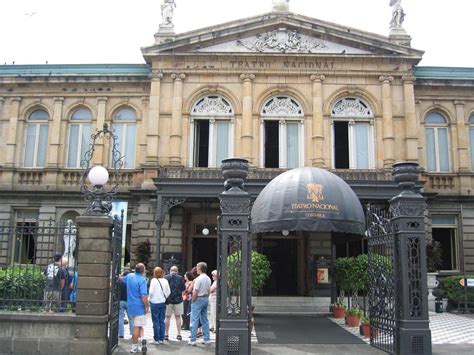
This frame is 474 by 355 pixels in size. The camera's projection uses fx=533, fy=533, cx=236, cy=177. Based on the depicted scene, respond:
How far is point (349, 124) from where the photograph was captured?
82.9ft

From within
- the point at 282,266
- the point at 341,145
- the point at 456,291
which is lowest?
the point at 456,291

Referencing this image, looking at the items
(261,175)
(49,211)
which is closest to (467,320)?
(261,175)

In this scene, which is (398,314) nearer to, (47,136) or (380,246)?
(380,246)

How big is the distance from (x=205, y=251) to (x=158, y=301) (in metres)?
11.8

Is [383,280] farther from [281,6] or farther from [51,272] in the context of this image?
[281,6]

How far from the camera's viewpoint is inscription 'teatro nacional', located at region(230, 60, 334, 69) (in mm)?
25016

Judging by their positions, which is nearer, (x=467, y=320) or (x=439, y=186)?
(x=467, y=320)

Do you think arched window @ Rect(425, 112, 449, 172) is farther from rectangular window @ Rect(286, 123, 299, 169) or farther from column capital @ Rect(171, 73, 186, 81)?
column capital @ Rect(171, 73, 186, 81)

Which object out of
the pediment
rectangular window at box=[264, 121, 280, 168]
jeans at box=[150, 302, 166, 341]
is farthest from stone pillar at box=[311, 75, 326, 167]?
jeans at box=[150, 302, 166, 341]

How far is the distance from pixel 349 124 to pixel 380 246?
42.3ft

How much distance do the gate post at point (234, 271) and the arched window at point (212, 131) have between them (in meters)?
13.5

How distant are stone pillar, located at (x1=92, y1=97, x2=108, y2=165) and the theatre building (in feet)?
0.23

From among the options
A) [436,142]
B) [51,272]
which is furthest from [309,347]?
[436,142]

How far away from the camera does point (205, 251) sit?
80.5ft
